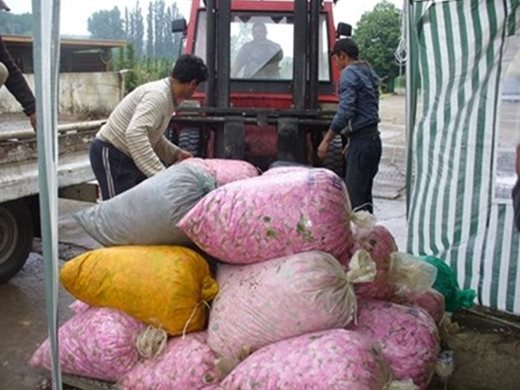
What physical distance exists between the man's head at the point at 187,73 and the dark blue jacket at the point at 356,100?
1.47 meters

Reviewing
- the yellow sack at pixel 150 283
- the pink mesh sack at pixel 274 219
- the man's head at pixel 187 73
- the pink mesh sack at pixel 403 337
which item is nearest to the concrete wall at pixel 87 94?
the man's head at pixel 187 73

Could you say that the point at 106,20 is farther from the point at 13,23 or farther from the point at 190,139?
the point at 190,139

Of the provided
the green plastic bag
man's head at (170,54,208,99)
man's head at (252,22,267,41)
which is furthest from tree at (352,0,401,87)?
the green plastic bag

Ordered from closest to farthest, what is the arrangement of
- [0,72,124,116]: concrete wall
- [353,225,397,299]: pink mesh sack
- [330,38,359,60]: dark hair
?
1. [353,225,397,299]: pink mesh sack
2. [330,38,359,60]: dark hair
3. [0,72,124,116]: concrete wall

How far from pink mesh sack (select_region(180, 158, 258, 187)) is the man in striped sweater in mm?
648

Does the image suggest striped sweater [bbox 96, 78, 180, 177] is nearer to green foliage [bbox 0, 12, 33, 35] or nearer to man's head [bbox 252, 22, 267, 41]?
green foliage [bbox 0, 12, 33, 35]

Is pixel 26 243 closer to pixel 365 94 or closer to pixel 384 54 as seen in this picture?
pixel 365 94

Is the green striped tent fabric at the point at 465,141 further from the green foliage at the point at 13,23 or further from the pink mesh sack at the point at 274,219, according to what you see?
the green foliage at the point at 13,23

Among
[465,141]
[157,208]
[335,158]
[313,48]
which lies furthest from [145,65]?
[157,208]

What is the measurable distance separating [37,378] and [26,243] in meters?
1.61

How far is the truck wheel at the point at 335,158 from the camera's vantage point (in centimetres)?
577

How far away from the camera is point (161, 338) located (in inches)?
102

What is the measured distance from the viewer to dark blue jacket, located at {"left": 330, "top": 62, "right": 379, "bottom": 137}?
192 inches

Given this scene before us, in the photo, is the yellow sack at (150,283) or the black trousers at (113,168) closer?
the yellow sack at (150,283)
